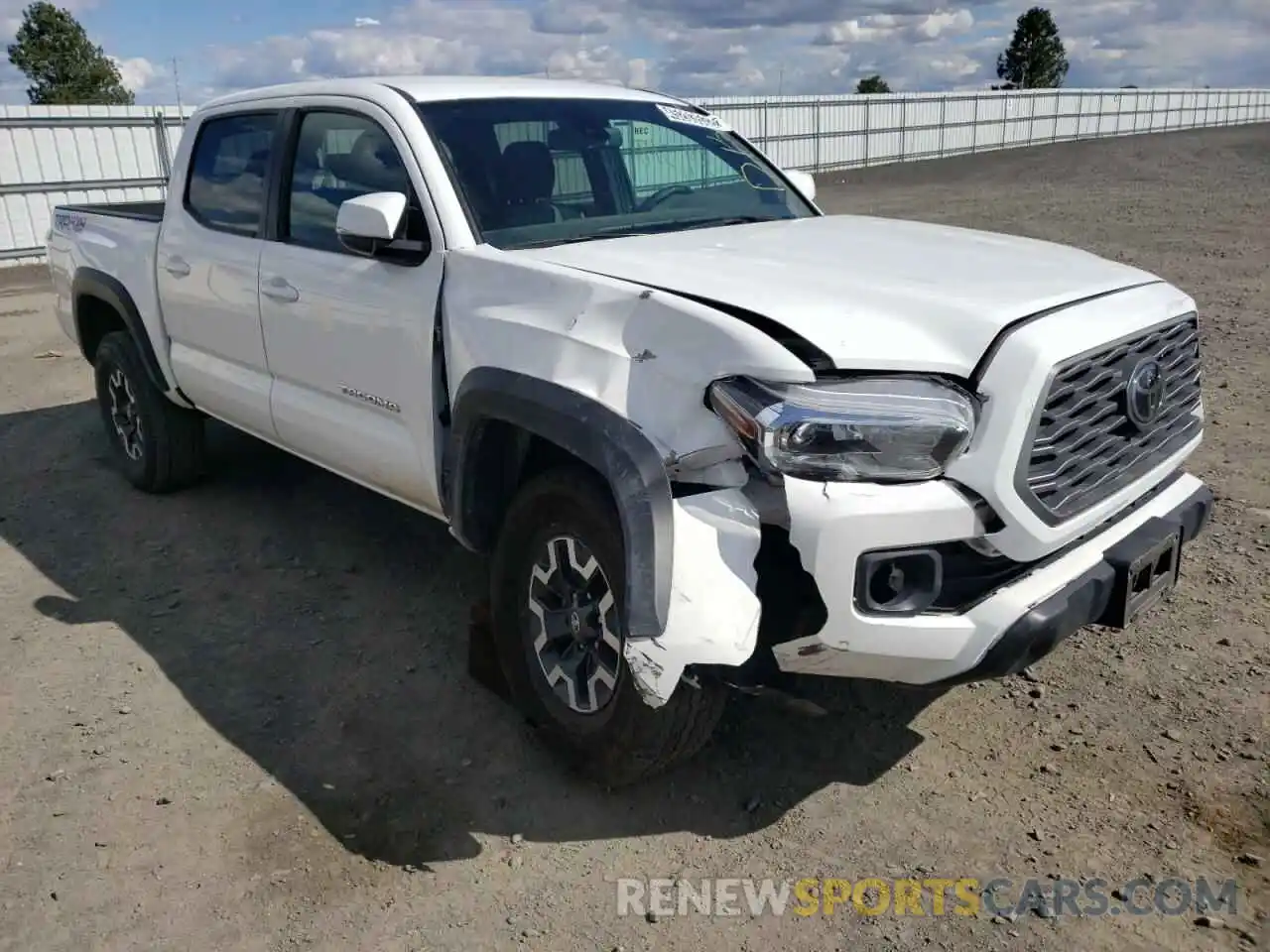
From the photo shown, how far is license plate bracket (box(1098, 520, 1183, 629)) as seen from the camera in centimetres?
279

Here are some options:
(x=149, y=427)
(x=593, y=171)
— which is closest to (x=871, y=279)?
(x=593, y=171)

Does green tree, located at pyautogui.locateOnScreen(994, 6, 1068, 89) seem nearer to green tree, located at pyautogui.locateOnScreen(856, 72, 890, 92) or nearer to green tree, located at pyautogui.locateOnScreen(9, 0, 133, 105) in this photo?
green tree, located at pyautogui.locateOnScreen(856, 72, 890, 92)

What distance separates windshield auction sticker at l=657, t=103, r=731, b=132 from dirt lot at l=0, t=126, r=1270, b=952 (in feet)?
6.69

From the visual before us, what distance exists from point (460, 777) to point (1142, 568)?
1.98 metres

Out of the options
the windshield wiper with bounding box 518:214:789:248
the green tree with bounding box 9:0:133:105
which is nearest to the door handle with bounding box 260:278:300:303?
the windshield wiper with bounding box 518:214:789:248

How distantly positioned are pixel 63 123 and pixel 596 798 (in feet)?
52.8

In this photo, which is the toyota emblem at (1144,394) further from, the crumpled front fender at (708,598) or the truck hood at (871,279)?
the crumpled front fender at (708,598)

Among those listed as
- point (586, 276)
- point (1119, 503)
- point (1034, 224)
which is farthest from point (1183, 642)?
point (1034, 224)

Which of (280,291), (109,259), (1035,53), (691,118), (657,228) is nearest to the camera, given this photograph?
(657,228)

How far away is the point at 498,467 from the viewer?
333 centimetres

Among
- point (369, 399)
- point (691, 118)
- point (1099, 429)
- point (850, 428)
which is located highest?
point (691, 118)

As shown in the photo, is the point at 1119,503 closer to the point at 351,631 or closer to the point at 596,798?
the point at 596,798

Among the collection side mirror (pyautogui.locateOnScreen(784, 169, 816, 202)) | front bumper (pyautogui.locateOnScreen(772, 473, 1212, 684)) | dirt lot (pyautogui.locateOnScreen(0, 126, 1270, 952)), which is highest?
side mirror (pyautogui.locateOnScreen(784, 169, 816, 202))

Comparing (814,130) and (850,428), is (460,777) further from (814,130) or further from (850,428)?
(814,130)
